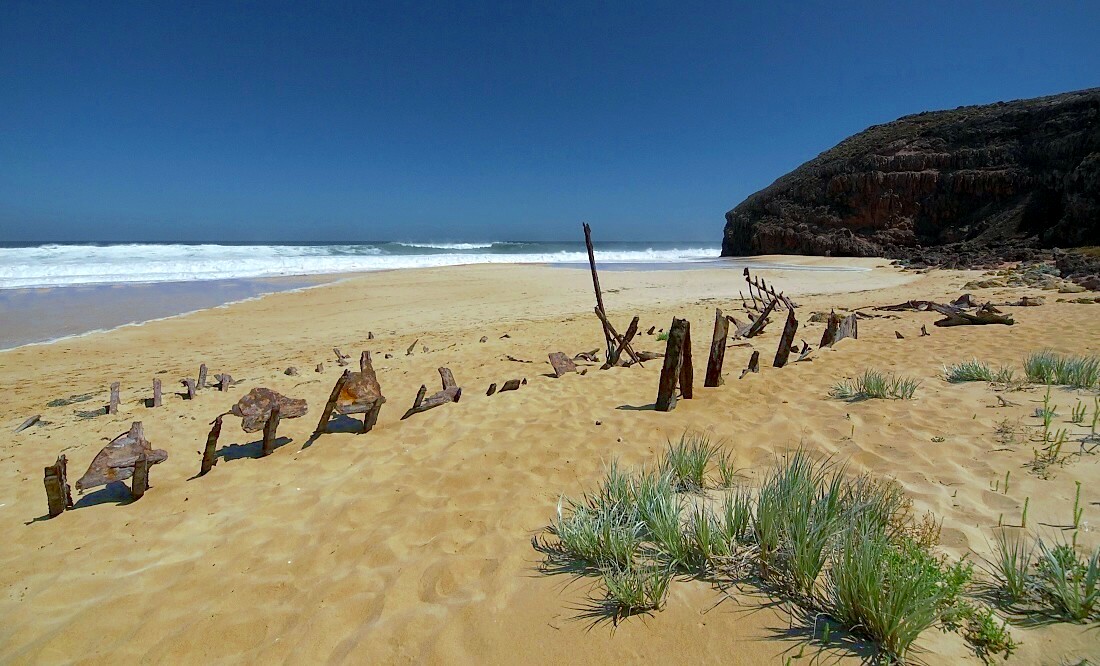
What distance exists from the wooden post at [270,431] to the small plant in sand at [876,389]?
233 inches

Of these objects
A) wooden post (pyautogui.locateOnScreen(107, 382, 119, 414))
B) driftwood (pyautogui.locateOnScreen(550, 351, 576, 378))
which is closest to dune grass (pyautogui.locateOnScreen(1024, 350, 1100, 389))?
driftwood (pyautogui.locateOnScreen(550, 351, 576, 378))

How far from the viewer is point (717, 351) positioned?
19.4ft

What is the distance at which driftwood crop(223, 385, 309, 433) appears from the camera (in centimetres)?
505

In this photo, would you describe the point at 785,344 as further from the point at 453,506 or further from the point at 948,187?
the point at 948,187

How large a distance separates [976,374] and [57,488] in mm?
8732

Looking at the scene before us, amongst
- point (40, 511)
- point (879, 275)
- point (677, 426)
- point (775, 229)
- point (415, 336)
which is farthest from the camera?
point (775, 229)

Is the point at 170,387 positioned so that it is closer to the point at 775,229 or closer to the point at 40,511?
the point at 40,511

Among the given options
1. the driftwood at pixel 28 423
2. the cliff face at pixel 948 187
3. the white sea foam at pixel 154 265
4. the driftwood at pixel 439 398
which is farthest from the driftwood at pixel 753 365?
the cliff face at pixel 948 187

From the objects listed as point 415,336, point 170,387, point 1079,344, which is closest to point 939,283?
point 1079,344

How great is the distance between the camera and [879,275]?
24.1 meters

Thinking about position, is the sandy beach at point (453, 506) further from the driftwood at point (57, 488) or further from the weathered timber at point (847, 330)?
the weathered timber at point (847, 330)

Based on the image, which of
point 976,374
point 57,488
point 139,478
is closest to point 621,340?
point 976,374

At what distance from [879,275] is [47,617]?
2917 centimetres

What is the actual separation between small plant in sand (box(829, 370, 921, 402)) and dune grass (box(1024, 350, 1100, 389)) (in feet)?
3.21
